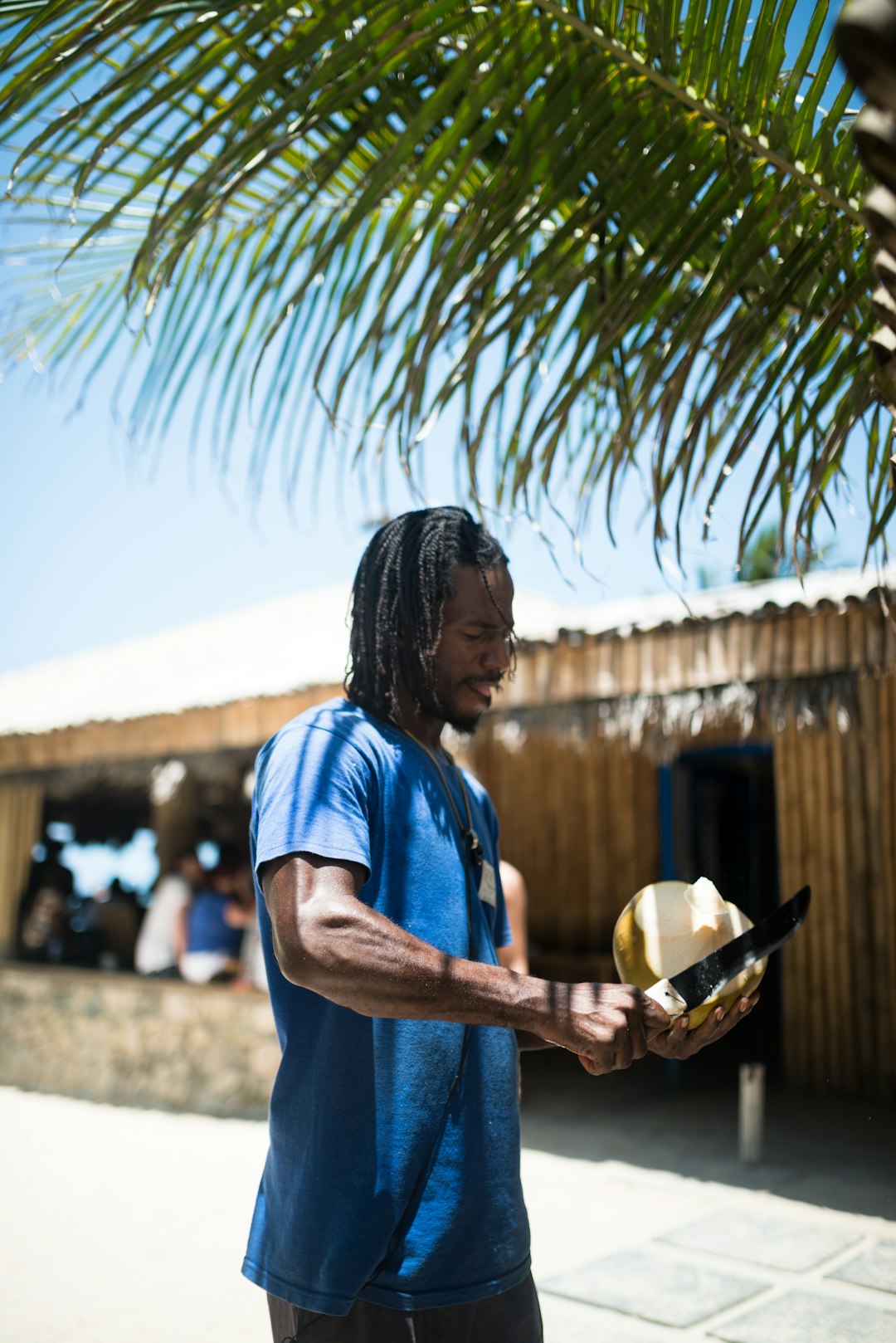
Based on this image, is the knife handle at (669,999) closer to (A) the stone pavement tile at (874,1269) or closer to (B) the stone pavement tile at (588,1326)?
(B) the stone pavement tile at (588,1326)

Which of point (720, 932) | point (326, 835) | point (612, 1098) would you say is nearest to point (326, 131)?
point (326, 835)

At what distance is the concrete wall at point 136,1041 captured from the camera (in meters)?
7.61

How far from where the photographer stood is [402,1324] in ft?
5.19

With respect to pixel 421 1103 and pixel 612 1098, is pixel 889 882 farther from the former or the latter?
pixel 421 1103

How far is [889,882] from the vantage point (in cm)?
744

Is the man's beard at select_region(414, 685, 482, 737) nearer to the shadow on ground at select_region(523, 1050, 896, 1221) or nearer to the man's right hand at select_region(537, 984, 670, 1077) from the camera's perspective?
the man's right hand at select_region(537, 984, 670, 1077)

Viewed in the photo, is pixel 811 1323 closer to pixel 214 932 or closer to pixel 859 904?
pixel 859 904

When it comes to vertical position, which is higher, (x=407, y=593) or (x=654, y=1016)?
(x=407, y=593)

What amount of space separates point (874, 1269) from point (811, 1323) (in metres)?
0.69

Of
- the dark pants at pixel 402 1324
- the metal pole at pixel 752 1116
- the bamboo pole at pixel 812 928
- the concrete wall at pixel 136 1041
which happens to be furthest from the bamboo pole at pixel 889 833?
the dark pants at pixel 402 1324

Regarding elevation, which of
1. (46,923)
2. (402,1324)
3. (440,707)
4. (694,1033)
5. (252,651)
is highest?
(252,651)

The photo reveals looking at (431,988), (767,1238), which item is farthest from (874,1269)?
(431,988)

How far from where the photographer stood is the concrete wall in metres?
7.61

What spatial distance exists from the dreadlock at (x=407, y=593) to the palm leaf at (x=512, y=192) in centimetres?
24
